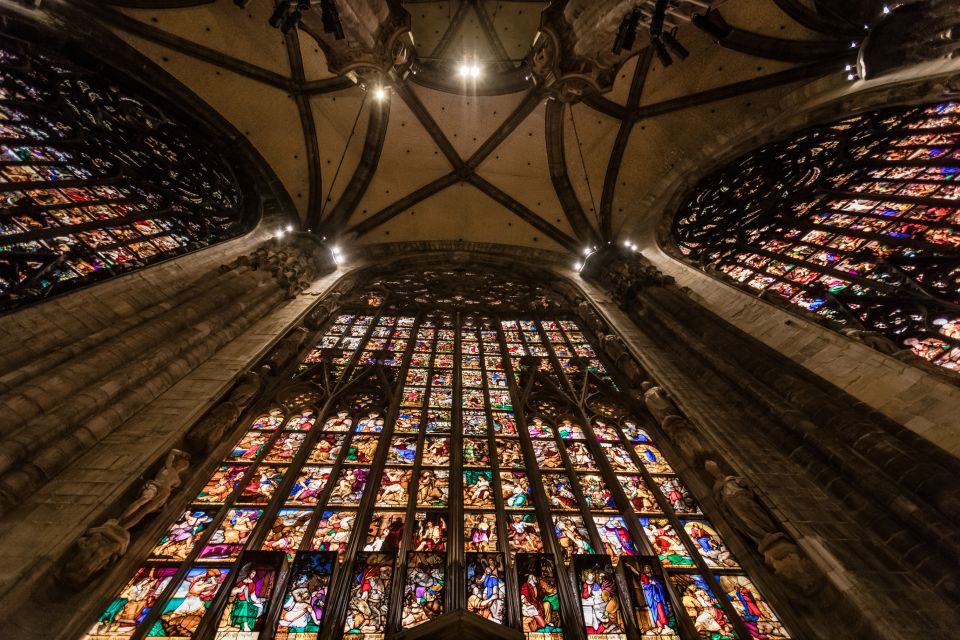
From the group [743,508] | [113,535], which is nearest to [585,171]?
[743,508]

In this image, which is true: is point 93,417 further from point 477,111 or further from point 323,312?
point 477,111

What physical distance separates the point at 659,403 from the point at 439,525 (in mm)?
3336

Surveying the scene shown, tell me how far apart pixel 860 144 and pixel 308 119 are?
41.8ft

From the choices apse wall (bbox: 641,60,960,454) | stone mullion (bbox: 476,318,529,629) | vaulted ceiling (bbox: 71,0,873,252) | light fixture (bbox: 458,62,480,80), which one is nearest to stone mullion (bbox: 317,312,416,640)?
stone mullion (bbox: 476,318,529,629)

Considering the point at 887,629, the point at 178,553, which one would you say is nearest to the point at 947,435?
the point at 887,629

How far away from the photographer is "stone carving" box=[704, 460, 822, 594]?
3604 millimetres

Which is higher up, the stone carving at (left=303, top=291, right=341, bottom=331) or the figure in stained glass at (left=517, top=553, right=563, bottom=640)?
the stone carving at (left=303, top=291, right=341, bottom=331)

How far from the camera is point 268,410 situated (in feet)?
19.9

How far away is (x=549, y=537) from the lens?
421cm

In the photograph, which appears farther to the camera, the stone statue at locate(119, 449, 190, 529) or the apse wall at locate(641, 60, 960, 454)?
the apse wall at locate(641, 60, 960, 454)

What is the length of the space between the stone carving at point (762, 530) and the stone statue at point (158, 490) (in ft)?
17.0

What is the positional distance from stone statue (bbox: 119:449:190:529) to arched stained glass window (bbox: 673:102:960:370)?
24.6 feet

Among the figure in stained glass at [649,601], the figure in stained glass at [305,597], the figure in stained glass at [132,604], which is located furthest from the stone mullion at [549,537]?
the figure in stained glass at [132,604]

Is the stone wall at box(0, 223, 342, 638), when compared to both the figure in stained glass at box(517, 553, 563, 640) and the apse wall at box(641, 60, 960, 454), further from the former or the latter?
the apse wall at box(641, 60, 960, 454)
